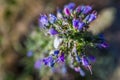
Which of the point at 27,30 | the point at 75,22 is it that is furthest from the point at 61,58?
the point at 27,30

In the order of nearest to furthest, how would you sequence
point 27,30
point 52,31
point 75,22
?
point 75,22, point 52,31, point 27,30

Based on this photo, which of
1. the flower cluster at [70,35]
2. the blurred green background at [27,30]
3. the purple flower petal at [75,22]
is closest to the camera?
the purple flower petal at [75,22]

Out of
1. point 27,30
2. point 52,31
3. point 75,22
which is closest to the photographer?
point 75,22

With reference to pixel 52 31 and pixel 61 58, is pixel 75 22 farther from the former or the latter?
pixel 61 58

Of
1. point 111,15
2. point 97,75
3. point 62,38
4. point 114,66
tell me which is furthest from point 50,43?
point 111,15

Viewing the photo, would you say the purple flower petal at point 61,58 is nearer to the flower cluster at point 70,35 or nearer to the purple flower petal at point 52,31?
the flower cluster at point 70,35

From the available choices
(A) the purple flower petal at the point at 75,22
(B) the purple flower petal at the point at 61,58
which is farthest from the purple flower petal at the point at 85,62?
(A) the purple flower petal at the point at 75,22

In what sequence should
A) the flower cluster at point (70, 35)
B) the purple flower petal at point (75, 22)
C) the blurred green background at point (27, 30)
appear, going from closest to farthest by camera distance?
the purple flower petal at point (75, 22)
the flower cluster at point (70, 35)
the blurred green background at point (27, 30)

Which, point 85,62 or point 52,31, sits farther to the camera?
point 52,31

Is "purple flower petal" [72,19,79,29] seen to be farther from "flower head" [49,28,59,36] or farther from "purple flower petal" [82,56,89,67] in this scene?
"purple flower petal" [82,56,89,67]
